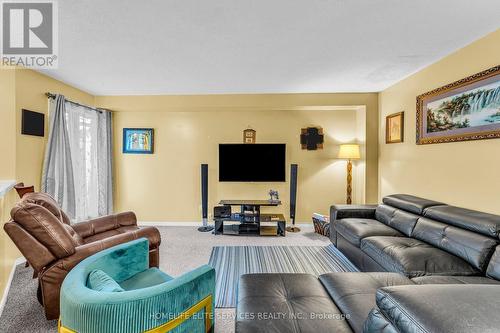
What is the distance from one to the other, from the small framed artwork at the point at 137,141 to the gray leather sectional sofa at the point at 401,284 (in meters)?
3.68

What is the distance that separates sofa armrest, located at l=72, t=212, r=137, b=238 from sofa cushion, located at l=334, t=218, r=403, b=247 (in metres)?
2.80

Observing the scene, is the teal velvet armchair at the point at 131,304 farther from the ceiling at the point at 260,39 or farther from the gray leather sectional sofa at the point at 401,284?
the ceiling at the point at 260,39

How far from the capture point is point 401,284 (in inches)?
61.9

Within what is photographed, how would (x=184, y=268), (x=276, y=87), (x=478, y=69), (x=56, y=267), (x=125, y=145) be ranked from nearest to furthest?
(x=56, y=267) → (x=478, y=69) → (x=184, y=268) → (x=276, y=87) → (x=125, y=145)

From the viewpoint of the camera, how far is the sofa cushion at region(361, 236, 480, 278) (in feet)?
5.98

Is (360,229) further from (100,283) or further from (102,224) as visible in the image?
(102,224)

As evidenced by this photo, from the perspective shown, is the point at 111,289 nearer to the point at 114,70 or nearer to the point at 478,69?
the point at 114,70

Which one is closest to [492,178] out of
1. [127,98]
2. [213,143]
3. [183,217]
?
[213,143]

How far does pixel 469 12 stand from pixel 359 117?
248 cm

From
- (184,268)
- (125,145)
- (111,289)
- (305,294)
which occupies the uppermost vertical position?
(125,145)

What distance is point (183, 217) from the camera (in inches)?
180

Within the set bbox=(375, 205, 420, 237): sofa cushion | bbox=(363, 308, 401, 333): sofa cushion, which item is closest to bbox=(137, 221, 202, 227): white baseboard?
bbox=(375, 205, 420, 237): sofa cushion

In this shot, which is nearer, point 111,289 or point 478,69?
point 111,289

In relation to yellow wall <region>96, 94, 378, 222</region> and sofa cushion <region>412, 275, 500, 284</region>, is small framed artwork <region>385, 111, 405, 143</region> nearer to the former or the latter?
yellow wall <region>96, 94, 378, 222</region>
